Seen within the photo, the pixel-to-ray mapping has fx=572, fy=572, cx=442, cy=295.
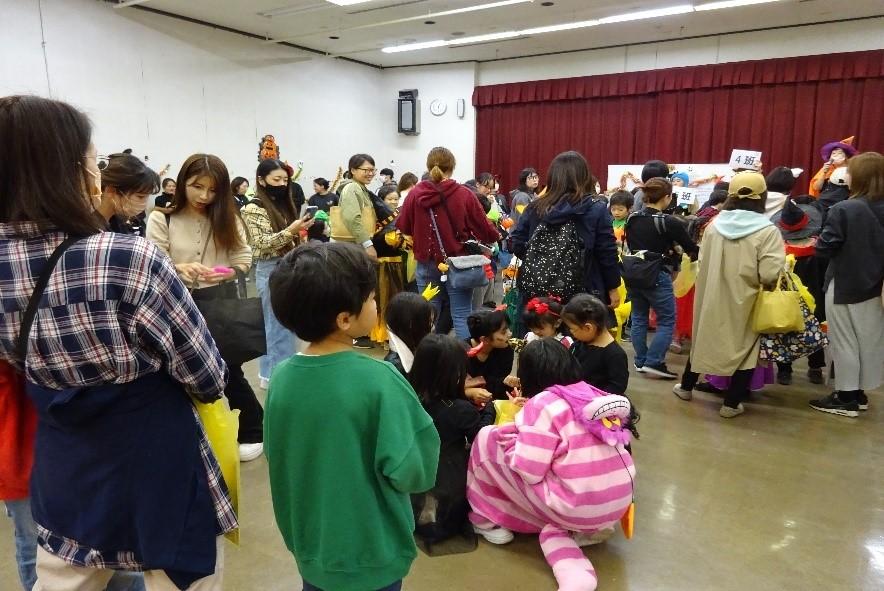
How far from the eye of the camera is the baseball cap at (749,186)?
117 inches

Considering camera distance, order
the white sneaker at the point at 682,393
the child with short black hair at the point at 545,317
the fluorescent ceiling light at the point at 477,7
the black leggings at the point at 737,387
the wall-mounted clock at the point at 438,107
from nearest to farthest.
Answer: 1. the child with short black hair at the point at 545,317
2. the black leggings at the point at 737,387
3. the white sneaker at the point at 682,393
4. the fluorescent ceiling light at the point at 477,7
5. the wall-mounted clock at the point at 438,107

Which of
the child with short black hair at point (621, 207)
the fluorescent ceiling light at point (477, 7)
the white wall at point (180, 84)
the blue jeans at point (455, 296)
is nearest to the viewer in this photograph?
the blue jeans at point (455, 296)

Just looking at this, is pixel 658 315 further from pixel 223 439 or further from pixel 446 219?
pixel 223 439

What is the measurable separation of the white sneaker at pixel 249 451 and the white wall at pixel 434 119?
868 centimetres

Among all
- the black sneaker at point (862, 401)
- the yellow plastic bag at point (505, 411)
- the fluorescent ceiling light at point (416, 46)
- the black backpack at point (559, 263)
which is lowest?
the black sneaker at point (862, 401)

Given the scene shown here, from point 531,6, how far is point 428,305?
592cm

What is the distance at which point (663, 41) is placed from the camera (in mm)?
8727

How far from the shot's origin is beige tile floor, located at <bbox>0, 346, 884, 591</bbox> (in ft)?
6.24

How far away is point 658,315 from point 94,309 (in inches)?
136

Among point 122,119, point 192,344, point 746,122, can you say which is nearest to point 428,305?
point 192,344

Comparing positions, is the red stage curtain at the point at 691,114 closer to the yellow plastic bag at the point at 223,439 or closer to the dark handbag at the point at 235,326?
the dark handbag at the point at 235,326

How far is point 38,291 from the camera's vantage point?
975 mm

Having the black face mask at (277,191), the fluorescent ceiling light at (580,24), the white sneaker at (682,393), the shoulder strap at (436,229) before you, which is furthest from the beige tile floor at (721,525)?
the fluorescent ceiling light at (580,24)

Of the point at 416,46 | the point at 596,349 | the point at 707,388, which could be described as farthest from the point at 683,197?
the point at 416,46
